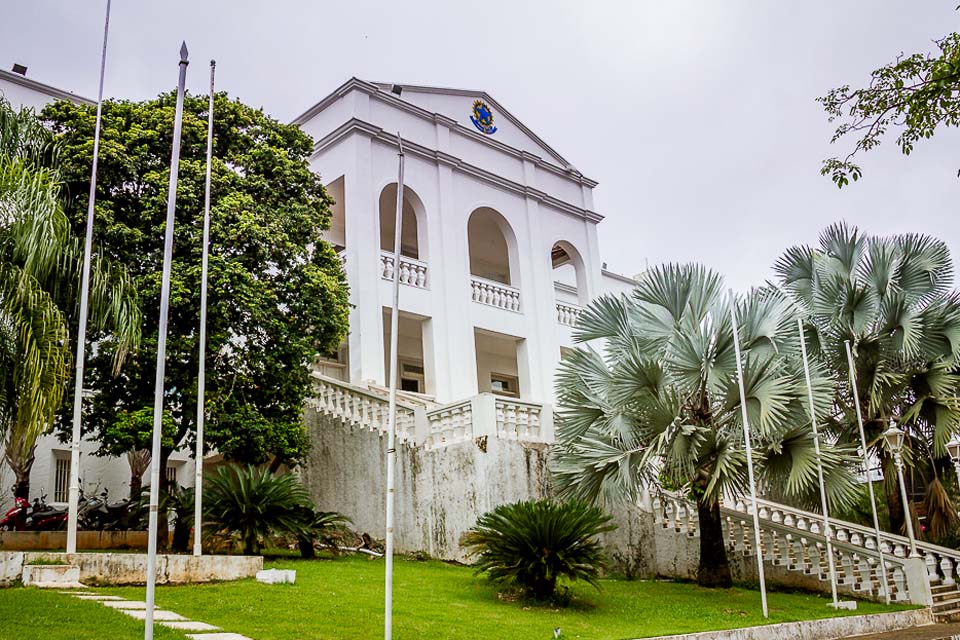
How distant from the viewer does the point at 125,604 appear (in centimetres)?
850

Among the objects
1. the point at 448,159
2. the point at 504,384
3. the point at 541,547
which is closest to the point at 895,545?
the point at 541,547

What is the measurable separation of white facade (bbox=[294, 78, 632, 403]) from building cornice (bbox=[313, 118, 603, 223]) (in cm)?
3

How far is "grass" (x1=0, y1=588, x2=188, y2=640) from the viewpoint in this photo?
6.84 m

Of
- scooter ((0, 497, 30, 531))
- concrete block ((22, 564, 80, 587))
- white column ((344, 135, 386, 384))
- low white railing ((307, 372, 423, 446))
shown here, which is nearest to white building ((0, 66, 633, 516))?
white column ((344, 135, 386, 384))

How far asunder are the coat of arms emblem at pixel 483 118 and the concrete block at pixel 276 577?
15455 millimetres

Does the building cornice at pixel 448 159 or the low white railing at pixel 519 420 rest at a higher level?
the building cornice at pixel 448 159

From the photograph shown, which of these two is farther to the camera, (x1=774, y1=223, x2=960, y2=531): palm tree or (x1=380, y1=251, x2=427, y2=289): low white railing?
(x1=380, y1=251, x2=427, y2=289): low white railing

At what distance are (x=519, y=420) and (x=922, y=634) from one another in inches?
261

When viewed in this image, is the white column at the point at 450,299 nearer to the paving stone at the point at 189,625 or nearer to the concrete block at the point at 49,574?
the concrete block at the point at 49,574

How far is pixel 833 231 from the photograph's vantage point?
55.6ft

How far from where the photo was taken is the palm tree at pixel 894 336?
50.5ft

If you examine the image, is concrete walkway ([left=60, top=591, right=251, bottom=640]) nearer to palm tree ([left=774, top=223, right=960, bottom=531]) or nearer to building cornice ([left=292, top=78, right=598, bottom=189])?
palm tree ([left=774, top=223, right=960, bottom=531])

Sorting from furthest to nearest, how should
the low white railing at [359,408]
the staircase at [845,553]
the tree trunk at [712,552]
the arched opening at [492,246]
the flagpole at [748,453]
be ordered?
the arched opening at [492,246] < the low white railing at [359,408] < the staircase at [845,553] < the tree trunk at [712,552] < the flagpole at [748,453]

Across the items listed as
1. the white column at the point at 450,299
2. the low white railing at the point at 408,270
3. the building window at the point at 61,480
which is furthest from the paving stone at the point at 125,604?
the low white railing at the point at 408,270
